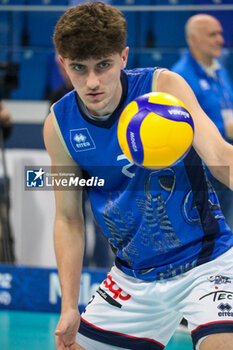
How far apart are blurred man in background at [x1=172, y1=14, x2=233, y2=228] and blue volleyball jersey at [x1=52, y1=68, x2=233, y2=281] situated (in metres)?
2.01

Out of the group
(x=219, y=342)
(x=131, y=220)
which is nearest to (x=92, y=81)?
(x=131, y=220)

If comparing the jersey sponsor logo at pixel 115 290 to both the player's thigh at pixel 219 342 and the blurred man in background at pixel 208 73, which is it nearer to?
the player's thigh at pixel 219 342

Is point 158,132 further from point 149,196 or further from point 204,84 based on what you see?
point 204,84

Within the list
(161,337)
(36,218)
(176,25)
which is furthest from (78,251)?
(176,25)

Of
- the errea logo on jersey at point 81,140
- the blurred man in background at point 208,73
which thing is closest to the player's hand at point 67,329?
the errea logo on jersey at point 81,140

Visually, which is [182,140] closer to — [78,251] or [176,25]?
[78,251]

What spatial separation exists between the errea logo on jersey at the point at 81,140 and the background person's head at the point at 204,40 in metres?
2.51

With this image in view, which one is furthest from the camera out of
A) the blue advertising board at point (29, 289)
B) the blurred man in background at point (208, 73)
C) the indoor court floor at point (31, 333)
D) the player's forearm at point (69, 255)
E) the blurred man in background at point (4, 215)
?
the blurred man in background at point (4, 215)

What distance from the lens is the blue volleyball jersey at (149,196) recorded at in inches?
85.4

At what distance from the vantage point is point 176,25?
707 cm

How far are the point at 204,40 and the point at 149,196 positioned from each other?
2.65m

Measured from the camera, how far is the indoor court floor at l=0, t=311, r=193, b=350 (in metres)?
3.81

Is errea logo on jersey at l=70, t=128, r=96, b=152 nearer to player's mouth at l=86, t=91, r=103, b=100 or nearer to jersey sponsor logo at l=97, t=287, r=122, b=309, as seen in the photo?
player's mouth at l=86, t=91, r=103, b=100

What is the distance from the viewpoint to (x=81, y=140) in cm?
219
